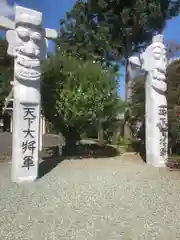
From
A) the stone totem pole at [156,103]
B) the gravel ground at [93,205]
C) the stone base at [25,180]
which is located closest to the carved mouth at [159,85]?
the stone totem pole at [156,103]

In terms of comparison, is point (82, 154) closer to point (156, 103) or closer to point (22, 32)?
point (156, 103)

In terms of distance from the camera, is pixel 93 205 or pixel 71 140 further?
pixel 71 140

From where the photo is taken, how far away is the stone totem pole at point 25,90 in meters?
7.12

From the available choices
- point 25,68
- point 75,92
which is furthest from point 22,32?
point 75,92

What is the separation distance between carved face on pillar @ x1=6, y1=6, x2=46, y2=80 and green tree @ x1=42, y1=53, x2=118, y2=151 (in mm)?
2528

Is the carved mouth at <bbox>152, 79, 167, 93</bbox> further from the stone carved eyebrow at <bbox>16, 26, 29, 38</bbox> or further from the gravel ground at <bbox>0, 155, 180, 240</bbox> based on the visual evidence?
the stone carved eyebrow at <bbox>16, 26, 29, 38</bbox>

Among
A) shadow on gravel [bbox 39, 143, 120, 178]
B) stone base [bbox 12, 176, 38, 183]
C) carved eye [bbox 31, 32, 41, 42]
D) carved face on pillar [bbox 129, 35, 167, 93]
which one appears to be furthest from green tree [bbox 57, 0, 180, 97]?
stone base [bbox 12, 176, 38, 183]

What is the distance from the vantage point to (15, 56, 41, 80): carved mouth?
23.7 feet

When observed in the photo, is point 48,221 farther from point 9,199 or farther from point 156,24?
point 156,24

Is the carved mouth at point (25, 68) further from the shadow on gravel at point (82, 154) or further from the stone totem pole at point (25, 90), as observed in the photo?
the shadow on gravel at point (82, 154)

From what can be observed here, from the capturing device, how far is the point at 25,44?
7.36 metres

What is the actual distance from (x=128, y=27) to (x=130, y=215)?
49.1 feet

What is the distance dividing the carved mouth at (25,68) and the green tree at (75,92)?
2.51 metres

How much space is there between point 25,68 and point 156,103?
370 cm
